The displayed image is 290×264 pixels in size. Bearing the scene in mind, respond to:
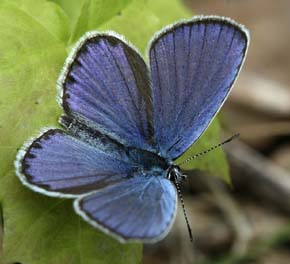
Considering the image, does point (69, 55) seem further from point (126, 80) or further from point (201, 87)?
point (201, 87)

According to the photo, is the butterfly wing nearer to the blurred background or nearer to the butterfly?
the butterfly

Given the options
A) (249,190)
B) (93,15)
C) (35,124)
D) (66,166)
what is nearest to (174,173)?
(66,166)

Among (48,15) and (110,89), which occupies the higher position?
(48,15)

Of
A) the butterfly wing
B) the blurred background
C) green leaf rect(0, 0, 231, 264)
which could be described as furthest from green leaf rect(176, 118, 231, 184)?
the blurred background

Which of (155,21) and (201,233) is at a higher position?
(155,21)

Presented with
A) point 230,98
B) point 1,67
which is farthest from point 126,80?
point 230,98

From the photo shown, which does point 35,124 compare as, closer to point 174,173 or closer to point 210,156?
point 174,173

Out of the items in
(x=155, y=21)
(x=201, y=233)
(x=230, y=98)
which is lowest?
(x=201, y=233)

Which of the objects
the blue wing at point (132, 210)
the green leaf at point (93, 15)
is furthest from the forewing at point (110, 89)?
the blue wing at point (132, 210)
